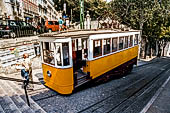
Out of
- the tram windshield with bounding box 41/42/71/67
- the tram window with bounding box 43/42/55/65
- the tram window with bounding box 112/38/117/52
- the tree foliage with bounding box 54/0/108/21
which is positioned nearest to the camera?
the tram windshield with bounding box 41/42/71/67

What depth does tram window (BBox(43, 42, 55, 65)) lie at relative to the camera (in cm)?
595

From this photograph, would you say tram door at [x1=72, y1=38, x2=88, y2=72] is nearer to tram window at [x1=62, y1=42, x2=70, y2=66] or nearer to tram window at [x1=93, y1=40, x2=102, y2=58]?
tram window at [x1=93, y1=40, x2=102, y2=58]

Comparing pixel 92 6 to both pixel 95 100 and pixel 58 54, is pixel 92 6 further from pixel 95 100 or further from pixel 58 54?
pixel 95 100

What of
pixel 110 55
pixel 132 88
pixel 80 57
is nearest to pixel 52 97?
pixel 80 57

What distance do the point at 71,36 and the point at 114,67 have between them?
4.26 metres

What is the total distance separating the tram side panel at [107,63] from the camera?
673 cm

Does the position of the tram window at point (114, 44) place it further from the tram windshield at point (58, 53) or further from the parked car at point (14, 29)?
the parked car at point (14, 29)

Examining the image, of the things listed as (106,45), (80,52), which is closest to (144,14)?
(106,45)

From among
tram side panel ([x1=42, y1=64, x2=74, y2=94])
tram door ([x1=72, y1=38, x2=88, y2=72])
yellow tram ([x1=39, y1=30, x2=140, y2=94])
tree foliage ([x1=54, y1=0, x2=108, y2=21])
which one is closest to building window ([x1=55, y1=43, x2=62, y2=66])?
yellow tram ([x1=39, y1=30, x2=140, y2=94])

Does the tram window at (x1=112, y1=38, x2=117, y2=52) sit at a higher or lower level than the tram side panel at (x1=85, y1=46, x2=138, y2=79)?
higher

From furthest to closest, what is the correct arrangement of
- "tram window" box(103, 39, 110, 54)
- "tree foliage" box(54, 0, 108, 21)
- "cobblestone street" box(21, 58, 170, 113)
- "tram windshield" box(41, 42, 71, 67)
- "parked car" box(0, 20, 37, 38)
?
"tree foliage" box(54, 0, 108, 21), "parked car" box(0, 20, 37, 38), "tram window" box(103, 39, 110, 54), "tram windshield" box(41, 42, 71, 67), "cobblestone street" box(21, 58, 170, 113)

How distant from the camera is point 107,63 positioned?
305 inches

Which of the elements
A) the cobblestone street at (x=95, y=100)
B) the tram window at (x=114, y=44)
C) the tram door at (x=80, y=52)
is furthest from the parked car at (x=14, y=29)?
the tram window at (x=114, y=44)

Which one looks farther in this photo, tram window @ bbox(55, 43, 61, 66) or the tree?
the tree
